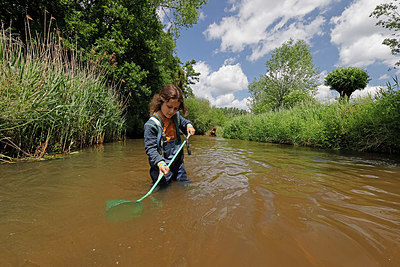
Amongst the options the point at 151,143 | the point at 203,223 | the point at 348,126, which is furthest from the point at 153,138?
the point at 348,126

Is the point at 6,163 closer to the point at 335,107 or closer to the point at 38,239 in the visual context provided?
the point at 38,239

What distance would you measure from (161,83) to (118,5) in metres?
5.31

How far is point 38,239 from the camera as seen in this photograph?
3.84ft

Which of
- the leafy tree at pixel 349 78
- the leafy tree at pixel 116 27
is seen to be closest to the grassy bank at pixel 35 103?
the leafy tree at pixel 116 27

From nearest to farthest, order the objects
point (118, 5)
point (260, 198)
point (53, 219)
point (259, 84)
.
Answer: point (53, 219) < point (260, 198) < point (118, 5) < point (259, 84)

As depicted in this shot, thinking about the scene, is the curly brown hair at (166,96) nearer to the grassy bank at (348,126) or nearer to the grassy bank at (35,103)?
the grassy bank at (35,103)

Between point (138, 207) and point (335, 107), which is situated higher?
point (335, 107)

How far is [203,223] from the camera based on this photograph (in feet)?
4.55

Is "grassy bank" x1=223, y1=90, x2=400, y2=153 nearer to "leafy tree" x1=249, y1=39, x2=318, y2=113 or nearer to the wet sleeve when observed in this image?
the wet sleeve

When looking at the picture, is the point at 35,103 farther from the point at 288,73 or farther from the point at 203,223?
the point at 288,73

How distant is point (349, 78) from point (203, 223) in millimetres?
23249

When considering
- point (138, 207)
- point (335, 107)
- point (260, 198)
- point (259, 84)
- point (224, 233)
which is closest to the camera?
point (224, 233)

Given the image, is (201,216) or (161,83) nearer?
(201,216)

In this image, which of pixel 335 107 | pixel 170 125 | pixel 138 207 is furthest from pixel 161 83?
A: pixel 138 207
